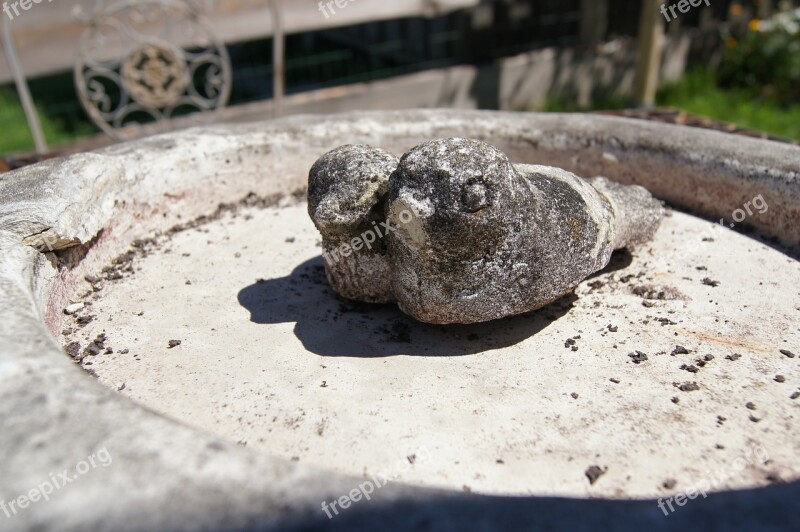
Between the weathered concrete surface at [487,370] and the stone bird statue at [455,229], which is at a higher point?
the stone bird statue at [455,229]

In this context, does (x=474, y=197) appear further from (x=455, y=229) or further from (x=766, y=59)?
(x=766, y=59)

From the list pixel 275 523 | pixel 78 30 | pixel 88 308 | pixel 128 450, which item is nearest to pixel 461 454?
pixel 275 523

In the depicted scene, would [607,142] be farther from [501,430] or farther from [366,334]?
[501,430]

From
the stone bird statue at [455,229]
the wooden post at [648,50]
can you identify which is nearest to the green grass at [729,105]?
the wooden post at [648,50]

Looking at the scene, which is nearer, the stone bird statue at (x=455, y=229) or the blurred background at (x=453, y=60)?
the stone bird statue at (x=455, y=229)
